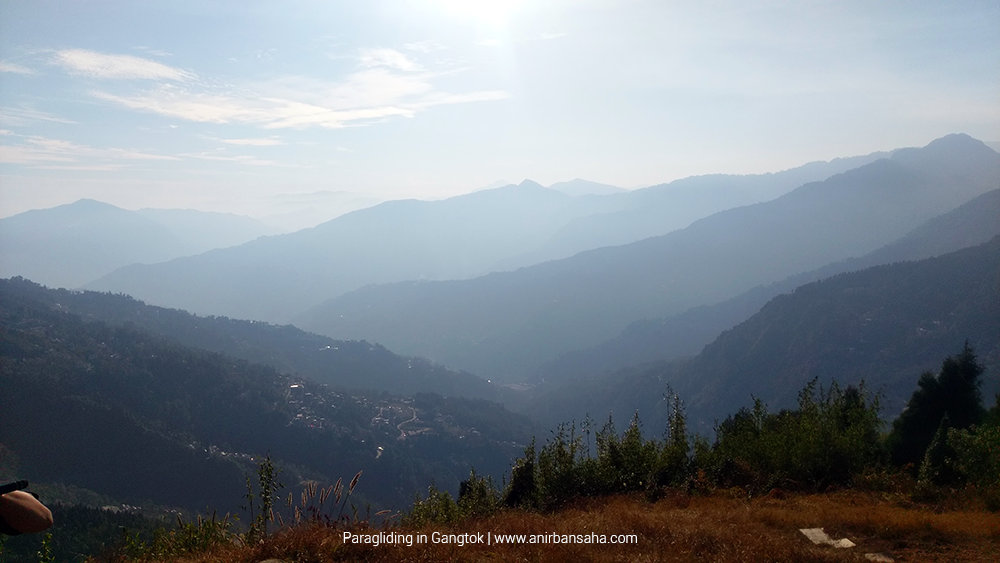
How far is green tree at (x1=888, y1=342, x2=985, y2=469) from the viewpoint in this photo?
17578 millimetres

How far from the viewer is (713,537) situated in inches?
313

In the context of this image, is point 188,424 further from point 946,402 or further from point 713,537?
point 713,537

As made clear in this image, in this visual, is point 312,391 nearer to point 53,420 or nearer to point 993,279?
point 53,420

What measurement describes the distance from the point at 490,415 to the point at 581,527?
14361cm

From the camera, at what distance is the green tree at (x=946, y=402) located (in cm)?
1758

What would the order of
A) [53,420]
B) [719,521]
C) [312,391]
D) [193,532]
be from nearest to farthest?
[193,532] → [719,521] → [53,420] → [312,391]

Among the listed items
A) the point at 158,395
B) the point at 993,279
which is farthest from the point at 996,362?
the point at 158,395

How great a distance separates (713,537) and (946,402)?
1572 centimetres

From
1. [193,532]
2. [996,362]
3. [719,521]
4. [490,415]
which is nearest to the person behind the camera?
[193,532]

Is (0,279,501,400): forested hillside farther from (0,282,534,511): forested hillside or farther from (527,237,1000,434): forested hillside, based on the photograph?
(527,237,1000,434): forested hillside

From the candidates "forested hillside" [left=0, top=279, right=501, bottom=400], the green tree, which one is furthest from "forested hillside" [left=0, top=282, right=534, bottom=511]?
the green tree

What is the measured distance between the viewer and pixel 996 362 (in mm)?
104938

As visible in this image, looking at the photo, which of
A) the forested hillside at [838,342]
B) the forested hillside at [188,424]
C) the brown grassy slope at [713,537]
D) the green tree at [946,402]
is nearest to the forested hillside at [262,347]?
the forested hillside at [188,424]

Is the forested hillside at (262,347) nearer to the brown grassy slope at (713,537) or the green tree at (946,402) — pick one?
the green tree at (946,402)
